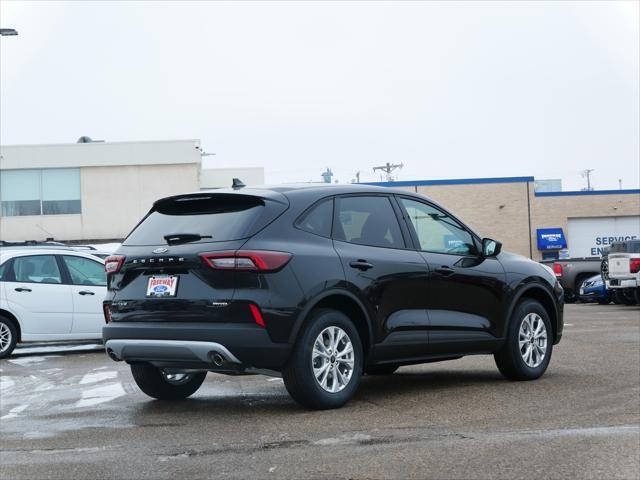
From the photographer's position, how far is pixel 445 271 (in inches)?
359

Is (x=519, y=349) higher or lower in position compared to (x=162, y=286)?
lower

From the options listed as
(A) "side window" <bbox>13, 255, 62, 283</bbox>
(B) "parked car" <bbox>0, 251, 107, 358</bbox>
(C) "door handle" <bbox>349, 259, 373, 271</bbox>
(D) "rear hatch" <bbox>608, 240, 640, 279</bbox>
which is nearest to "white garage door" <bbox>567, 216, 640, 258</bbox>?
(D) "rear hatch" <bbox>608, 240, 640, 279</bbox>

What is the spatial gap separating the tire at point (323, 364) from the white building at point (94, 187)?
40076 mm

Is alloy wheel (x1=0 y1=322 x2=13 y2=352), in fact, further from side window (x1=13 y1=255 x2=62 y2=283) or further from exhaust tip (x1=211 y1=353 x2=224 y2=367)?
exhaust tip (x1=211 y1=353 x2=224 y2=367)

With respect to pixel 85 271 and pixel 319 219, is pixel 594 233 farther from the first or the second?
pixel 319 219

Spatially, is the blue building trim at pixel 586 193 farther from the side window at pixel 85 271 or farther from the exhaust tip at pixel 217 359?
the exhaust tip at pixel 217 359

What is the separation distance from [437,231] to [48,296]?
779 centimetres

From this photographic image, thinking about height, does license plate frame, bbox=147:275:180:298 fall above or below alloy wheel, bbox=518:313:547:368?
above

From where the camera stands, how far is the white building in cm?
4762

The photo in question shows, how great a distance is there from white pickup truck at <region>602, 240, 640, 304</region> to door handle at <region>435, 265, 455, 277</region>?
18157 mm

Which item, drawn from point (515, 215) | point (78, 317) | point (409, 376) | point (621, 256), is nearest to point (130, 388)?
point (409, 376)

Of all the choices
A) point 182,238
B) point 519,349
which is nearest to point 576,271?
point 519,349

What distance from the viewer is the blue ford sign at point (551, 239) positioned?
5781cm

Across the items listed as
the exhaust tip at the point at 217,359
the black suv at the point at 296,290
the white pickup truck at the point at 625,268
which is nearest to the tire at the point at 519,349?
the black suv at the point at 296,290
